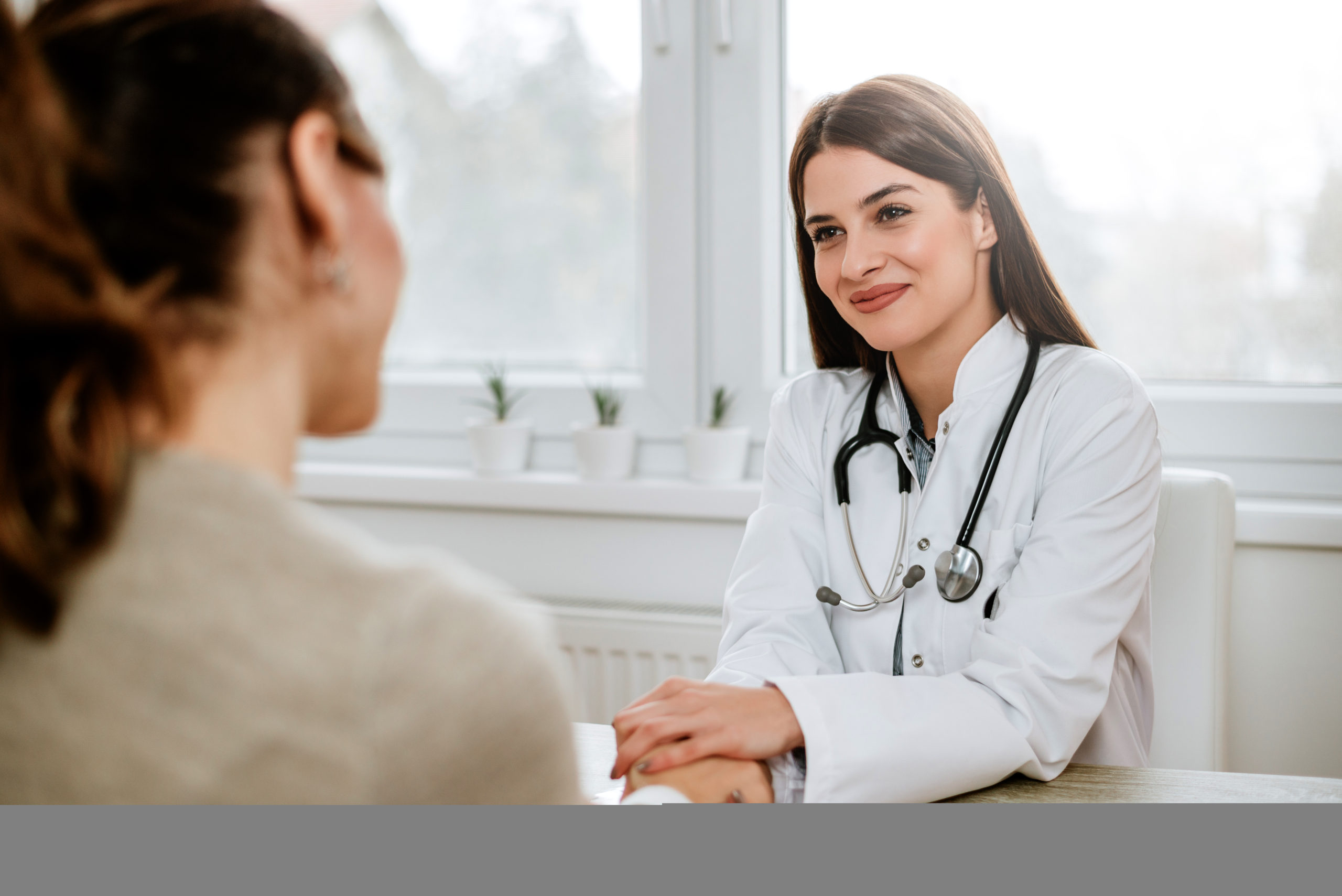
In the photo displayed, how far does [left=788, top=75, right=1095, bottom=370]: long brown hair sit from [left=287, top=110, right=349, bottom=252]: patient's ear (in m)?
0.93

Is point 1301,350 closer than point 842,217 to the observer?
No

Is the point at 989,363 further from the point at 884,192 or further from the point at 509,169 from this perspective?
the point at 509,169

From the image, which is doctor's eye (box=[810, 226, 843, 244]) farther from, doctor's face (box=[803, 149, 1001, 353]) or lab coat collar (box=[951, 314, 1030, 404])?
lab coat collar (box=[951, 314, 1030, 404])

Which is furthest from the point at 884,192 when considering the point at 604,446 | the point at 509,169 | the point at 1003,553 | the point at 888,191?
the point at 509,169

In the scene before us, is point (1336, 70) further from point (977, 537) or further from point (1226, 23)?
point (977, 537)

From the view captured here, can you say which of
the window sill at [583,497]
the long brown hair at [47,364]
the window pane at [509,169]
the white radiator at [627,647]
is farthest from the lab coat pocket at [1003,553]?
the window pane at [509,169]

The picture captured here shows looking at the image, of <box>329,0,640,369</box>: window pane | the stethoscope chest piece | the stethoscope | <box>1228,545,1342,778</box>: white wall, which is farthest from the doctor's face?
<box>329,0,640,369</box>: window pane

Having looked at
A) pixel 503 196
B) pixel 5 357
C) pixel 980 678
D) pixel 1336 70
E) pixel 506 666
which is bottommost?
pixel 980 678

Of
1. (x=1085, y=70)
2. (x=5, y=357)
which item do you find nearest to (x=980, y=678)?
(x=5, y=357)

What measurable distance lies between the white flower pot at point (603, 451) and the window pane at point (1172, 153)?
33.7 inches

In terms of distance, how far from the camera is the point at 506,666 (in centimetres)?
51

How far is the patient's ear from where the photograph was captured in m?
0.54

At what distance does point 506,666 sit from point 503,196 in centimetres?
193

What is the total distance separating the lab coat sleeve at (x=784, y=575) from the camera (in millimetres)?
1248
